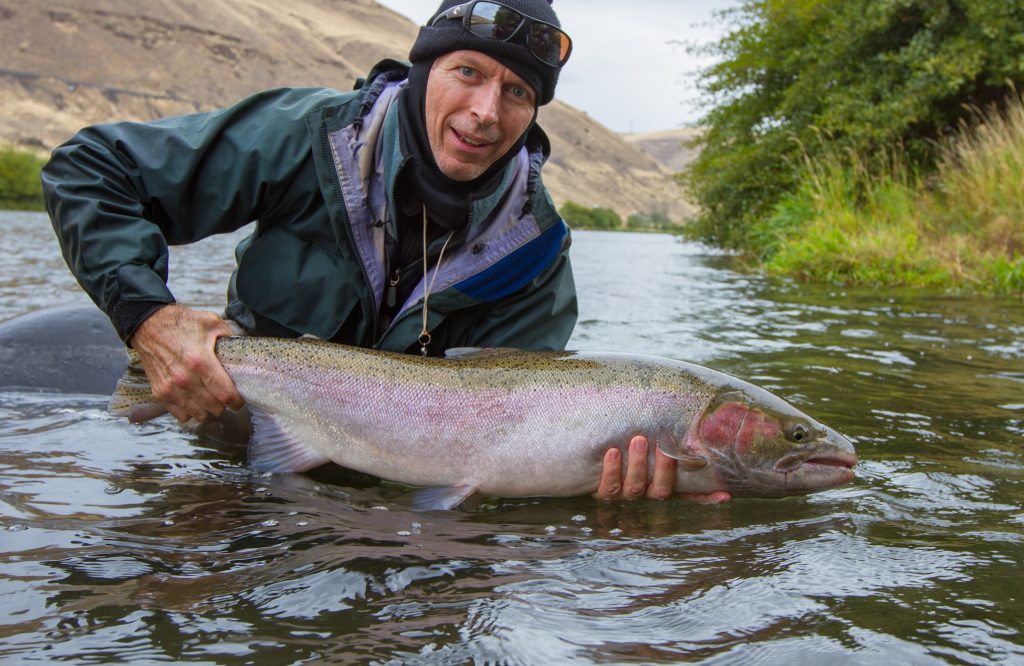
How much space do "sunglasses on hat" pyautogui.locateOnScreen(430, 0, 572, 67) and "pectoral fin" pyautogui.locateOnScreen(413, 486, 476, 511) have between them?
1853mm

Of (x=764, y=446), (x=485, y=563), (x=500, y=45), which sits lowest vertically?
(x=485, y=563)

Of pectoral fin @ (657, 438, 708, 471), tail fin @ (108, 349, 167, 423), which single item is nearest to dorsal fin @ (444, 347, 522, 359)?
→ pectoral fin @ (657, 438, 708, 471)

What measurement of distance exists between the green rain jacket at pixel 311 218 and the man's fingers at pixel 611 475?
90 cm

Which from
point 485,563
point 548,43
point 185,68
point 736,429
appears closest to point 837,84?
point 548,43

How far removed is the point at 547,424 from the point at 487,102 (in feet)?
4.53

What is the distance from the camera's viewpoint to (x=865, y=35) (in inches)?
622

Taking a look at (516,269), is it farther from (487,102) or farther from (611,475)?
(611,475)

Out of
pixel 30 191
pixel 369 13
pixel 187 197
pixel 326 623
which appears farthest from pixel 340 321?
pixel 369 13

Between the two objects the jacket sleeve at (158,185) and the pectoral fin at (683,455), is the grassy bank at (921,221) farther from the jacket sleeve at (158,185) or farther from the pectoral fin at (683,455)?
the jacket sleeve at (158,185)

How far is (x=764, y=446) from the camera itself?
316 centimetres

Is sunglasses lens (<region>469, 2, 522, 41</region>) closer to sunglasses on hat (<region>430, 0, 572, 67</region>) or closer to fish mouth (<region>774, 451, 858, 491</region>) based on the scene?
sunglasses on hat (<region>430, 0, 572, 67</region>)

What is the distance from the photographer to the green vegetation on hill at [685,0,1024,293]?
11938mm

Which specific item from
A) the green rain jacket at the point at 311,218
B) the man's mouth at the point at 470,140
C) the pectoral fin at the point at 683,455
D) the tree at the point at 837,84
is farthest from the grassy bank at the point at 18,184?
the pectoral fin at the point at 683,455

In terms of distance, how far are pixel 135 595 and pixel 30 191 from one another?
54187 mm
